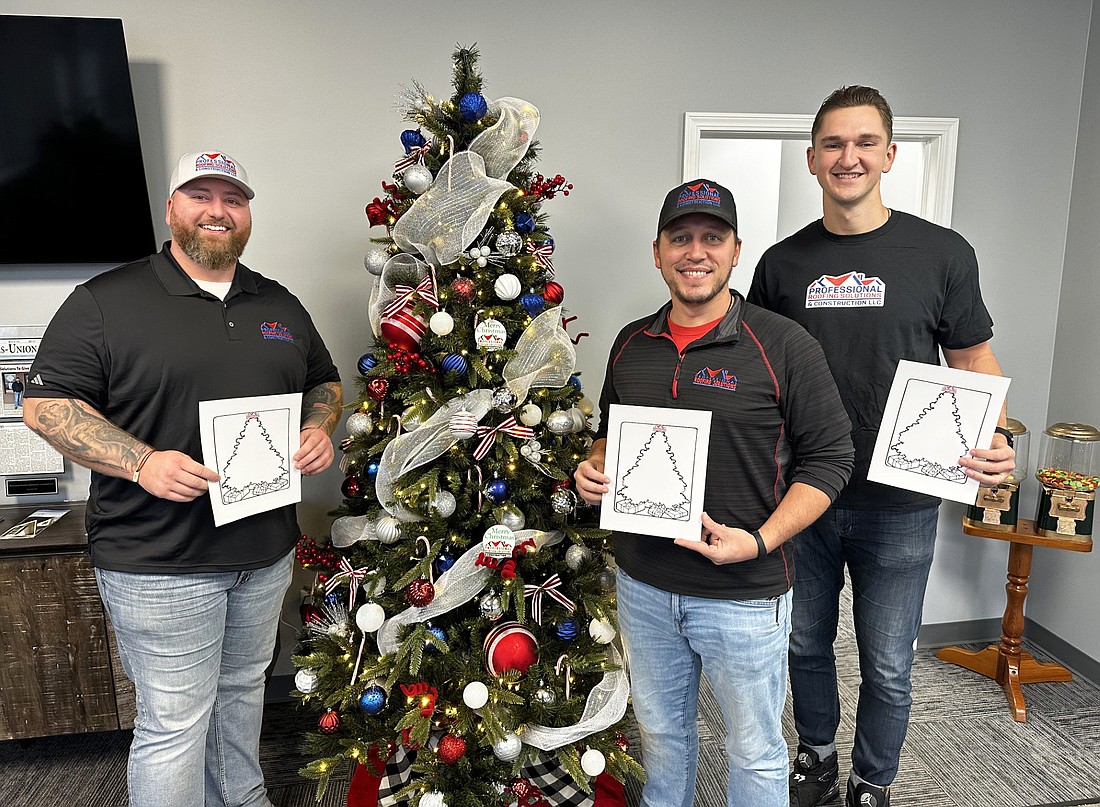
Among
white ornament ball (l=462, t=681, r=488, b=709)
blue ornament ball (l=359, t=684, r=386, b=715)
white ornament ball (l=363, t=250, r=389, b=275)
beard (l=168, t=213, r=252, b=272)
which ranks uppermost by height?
beard (l=168, t=213, r=252, b=272)

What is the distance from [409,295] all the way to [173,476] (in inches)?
31.7

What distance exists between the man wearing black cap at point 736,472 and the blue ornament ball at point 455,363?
0.55 metres

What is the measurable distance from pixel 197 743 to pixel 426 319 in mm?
1269

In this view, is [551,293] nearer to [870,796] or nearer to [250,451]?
[250,451]

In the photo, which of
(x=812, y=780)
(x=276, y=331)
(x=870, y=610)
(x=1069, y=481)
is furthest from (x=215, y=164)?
(x=1069, y=481)

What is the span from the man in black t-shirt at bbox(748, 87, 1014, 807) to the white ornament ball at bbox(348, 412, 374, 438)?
3.93 feet

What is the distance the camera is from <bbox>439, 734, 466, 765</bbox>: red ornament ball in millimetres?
1965

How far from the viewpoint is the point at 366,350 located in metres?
2.78

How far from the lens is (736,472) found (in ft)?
5.37

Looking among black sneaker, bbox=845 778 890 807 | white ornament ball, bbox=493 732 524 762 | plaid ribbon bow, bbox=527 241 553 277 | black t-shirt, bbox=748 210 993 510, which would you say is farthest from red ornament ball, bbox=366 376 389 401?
black sneaker, bbox=845 778 890 807

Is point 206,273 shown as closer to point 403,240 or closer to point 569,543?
point 403,240

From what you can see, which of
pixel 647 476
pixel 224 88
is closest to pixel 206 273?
pixel 224 88

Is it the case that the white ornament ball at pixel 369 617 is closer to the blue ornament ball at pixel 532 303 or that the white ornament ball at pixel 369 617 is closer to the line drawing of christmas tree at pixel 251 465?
the line drawing of christmas tree at pixel 251 465

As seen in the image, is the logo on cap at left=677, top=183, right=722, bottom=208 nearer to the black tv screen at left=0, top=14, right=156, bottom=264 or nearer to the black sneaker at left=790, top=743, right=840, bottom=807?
the black sneaker at left=790, top=743, right=840, bottom=807
